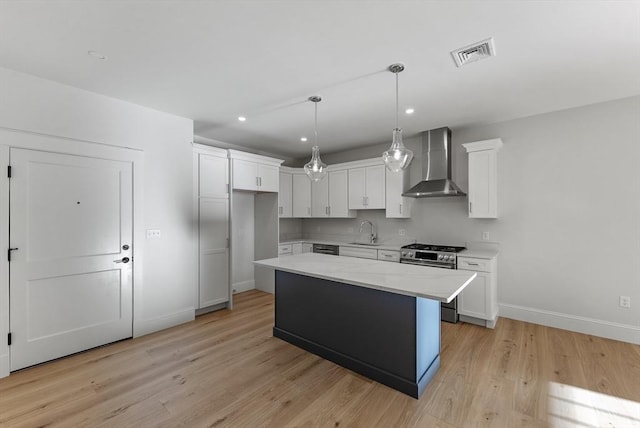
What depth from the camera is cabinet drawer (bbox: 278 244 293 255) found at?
5.11 m

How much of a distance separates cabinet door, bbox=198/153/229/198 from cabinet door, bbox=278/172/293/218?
127 centimetres

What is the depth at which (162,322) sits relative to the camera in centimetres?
354

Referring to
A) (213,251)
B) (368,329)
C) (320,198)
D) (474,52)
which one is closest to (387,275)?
(368,329)

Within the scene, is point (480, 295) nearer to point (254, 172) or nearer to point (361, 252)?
point (361, 252)

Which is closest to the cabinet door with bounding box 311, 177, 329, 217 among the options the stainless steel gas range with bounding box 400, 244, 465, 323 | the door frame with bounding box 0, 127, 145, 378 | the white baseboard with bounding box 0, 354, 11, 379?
the stainless steel gas range with bounding box 400, 244, 465, 323

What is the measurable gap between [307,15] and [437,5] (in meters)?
0.84

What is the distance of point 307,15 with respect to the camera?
185 centimetres

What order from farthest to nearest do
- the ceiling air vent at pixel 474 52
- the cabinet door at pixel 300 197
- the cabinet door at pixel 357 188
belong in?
the cabinet door at pixel 300 197
the cabinet door at pixel 357 188
the ceiling air vent at pixel 474 52

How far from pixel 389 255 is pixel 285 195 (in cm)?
235

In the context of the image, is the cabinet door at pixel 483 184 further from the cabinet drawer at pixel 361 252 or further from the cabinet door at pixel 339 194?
the cabinet door at pixel 339 194

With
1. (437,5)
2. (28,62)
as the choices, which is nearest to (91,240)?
(28,62)

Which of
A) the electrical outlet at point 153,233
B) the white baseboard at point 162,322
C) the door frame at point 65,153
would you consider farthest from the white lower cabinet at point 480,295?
the door frame at point 65,153

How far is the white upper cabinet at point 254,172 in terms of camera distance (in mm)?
4448

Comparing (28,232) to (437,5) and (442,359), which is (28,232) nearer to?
(437,5)
